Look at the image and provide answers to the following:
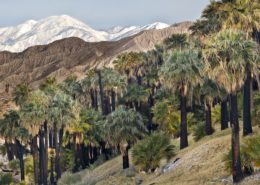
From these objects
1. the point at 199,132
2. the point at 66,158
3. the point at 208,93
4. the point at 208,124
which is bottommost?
the point at 66,158

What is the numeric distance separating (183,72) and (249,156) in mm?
16253

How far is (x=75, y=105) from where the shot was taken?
5350cm

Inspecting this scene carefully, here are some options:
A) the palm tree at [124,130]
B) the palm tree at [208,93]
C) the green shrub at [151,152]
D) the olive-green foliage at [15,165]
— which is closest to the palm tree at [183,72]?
the palm tree at [208,93]

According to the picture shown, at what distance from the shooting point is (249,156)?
2531cm

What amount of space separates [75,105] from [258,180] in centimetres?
3281

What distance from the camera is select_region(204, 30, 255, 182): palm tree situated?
25.1 metres

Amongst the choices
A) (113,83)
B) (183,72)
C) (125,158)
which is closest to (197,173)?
(183,72)

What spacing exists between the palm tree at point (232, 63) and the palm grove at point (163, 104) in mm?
52

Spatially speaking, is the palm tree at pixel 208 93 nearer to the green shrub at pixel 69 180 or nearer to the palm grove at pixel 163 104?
the palm grove at pixel 163 104

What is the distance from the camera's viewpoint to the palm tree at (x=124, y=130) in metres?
45.0

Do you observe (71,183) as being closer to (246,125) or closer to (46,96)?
(46,96)

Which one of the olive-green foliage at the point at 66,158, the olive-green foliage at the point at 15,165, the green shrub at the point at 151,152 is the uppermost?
the green shrub at the point at 151,152

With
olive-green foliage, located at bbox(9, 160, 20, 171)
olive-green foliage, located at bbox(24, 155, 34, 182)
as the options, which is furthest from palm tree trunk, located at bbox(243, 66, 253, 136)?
olive-green foliage, located at bbox(9, 160, 20, 171)

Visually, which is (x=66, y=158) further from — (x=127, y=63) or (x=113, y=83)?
(x=127, y=63)
